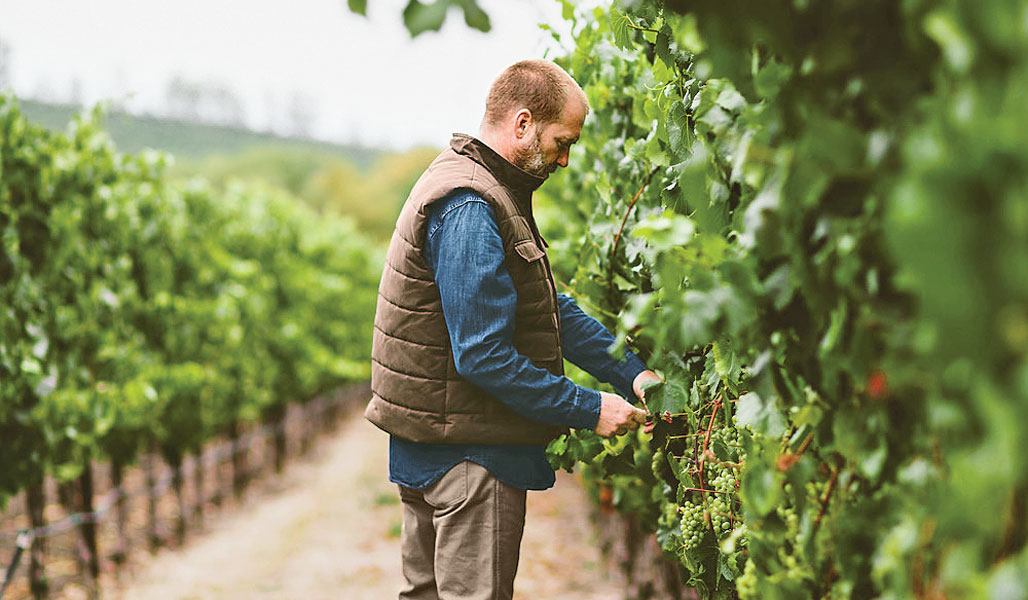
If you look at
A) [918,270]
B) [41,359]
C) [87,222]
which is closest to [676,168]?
[918,270]

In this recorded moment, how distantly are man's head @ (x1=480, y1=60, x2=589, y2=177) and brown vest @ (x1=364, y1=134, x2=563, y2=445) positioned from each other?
0.06 m

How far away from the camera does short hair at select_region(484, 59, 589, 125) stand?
271 cm

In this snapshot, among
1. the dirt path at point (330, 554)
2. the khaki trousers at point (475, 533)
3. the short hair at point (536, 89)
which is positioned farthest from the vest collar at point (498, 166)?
the dirt path at point (330, 554)

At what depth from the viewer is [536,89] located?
2.71 metres

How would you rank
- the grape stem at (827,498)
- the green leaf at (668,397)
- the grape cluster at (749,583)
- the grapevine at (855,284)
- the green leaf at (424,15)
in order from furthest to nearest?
1. the green leaf at (668,397)
2. the grape cluster at (749,583)
3. the grape stem at (827,498)
4. the green leaf at (424,15)
5. the grapevine at (855,284)

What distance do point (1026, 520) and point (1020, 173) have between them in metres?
0.43

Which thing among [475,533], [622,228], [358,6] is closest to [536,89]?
[622,228]

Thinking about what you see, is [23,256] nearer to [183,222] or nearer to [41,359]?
[41,359]

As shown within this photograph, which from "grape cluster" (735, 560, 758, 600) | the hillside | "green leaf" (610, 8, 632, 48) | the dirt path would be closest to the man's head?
"green leaf" (610, 8, 632, 48)

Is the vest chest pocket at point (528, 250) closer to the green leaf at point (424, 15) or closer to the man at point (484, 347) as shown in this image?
the man at point (484, 347)

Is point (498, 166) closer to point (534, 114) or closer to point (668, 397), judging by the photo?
point (534, 114)

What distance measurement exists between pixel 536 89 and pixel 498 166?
0.27 metres

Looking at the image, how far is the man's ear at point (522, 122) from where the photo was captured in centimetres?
274

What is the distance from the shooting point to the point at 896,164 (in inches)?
48.9
